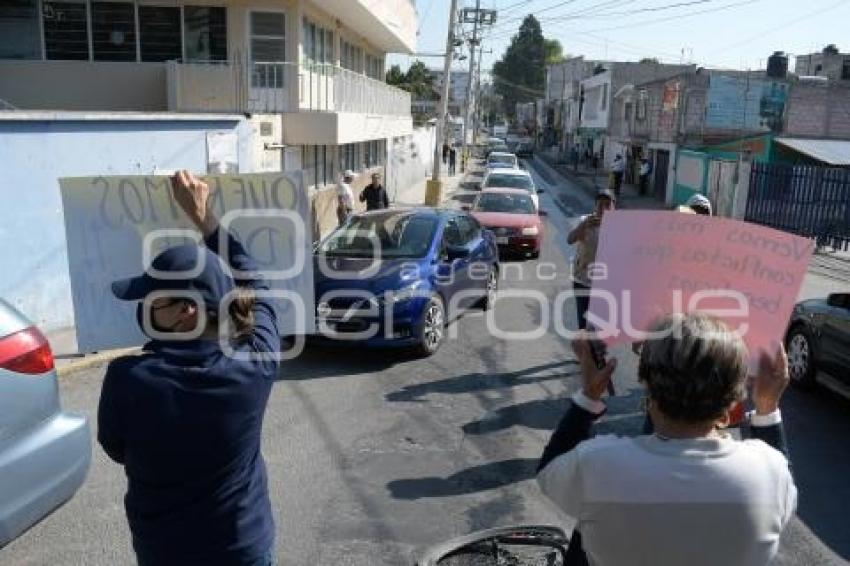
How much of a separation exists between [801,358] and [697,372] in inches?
261

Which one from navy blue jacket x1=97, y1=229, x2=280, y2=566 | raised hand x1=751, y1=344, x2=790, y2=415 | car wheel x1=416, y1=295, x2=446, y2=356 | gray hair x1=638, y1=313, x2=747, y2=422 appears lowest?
car wheel x1=416, y1=295, x2=446, y2=356

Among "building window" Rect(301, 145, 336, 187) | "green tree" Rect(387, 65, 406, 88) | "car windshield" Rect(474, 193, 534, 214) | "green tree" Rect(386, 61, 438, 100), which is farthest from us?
"green tree" Rect(386, 61, 438, 100)

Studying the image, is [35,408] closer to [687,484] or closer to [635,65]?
[687,484]

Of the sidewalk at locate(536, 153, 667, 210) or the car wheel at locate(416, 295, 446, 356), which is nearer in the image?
the car wheel at locate(416, 295, 446, 356)

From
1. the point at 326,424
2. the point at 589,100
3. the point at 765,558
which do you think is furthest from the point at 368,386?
the point at 589,100

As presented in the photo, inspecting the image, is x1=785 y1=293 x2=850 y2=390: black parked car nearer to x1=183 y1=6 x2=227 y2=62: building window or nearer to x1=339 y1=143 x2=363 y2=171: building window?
x1=183 y1=6 x2=227 y2=62: building window

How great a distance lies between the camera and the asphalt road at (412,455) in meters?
4.62

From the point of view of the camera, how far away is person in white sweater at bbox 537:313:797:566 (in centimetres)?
192

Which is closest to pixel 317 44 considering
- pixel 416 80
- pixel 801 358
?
pixel 801 358

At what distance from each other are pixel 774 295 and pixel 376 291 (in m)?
5.76

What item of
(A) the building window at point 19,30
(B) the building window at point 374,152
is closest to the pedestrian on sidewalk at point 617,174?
(B) the building window at point 374,152

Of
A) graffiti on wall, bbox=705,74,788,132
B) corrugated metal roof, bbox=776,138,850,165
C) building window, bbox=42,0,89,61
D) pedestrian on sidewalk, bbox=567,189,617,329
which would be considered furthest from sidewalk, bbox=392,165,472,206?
pedestrian on sidewalk, bbox=567,189,617,329

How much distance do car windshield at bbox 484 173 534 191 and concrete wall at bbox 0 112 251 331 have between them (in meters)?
12.5

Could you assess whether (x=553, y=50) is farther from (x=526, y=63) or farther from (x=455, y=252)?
(x=455, y=252)
